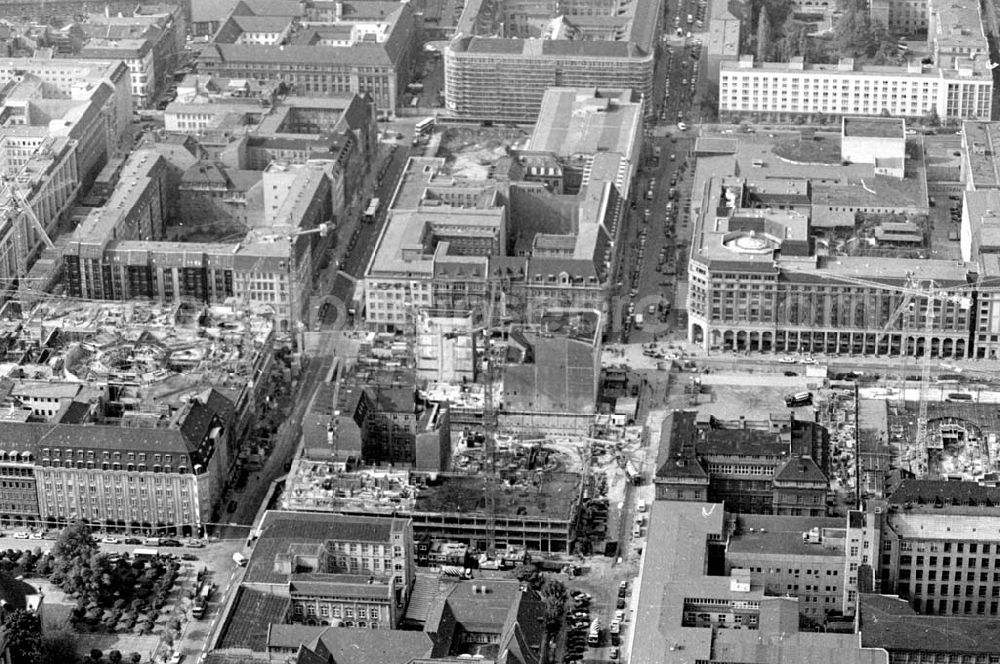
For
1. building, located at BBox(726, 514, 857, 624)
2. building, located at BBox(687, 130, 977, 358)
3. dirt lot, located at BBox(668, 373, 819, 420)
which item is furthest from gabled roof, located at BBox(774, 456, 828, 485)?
building, located at BBox(687, 130, 977, 358)

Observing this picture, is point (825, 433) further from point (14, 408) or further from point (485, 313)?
point (14, 408)

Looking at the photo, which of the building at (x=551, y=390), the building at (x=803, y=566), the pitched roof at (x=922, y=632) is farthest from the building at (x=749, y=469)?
the pitched roof at (x=922, y=632)

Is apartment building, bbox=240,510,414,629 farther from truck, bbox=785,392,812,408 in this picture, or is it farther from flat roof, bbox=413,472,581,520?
truck, bbox=785,392,812,408

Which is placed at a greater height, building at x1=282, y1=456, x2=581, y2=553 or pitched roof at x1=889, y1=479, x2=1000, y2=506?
pitched roof at x1=889, y1=479, x2=1000, y2=506

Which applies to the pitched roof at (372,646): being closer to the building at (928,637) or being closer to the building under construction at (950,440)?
the building at (928,637)

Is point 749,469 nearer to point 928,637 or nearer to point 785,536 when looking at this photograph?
point 785,536

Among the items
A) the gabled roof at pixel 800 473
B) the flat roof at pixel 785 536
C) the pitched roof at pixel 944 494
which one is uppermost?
the pitched roof at pixel 944 494
